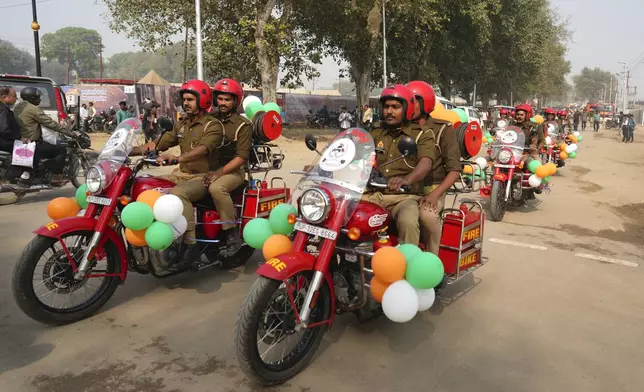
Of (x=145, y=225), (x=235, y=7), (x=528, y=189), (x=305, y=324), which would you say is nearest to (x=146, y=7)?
(x=235, y=7)

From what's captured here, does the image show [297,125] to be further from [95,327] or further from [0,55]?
[0,55]

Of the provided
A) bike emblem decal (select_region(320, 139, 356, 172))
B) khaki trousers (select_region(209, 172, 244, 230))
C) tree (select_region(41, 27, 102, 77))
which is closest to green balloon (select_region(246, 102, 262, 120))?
khaki trousers (select_region(209, 172, 244, 230))

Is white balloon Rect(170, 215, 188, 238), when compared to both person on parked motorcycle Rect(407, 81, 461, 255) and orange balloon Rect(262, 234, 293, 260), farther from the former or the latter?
person on parked motorcycle Rect(407, 81, 461, 255)

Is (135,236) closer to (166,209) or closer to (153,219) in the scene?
(153,219)

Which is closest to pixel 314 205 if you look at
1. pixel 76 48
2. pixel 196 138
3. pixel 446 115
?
pixel 196 138

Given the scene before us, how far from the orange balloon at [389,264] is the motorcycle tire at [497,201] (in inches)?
194

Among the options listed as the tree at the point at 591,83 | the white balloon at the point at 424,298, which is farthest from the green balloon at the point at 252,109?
the tree at the point at 591,83

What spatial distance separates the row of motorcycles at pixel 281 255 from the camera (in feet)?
10.1

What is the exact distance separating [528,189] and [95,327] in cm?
726

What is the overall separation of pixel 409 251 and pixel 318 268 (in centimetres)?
63

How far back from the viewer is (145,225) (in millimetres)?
3838

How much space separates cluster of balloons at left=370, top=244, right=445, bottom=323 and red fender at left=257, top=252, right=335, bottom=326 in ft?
1.17

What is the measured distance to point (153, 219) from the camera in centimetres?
396

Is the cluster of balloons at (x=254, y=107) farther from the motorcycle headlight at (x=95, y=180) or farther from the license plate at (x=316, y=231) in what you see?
the license plate at (x=316, y=231)
